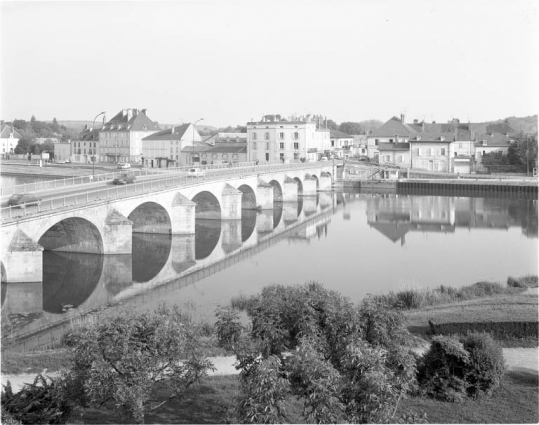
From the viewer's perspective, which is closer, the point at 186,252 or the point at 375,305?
the point at 375,305

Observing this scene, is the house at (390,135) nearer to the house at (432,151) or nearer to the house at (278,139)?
the house at (432,151)

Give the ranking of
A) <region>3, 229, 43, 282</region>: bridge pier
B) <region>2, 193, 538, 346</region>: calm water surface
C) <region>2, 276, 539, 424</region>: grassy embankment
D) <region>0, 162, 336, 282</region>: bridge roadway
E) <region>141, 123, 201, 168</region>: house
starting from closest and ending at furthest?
<region>2, 276, 539, 424</region>: grassy embankment → <region>2, 193, 538, 346</region>: calm water surface → <region>3, 229, 43, 282</region>: bridge pier → <region>0, 162, 336, 282</region>: bridge roadway → <region>141, 123, 201, 168</region>: house

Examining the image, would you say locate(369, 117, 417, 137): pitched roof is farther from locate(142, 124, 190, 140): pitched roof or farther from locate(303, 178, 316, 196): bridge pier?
locate(142, 124, 190, 140): pitched roof

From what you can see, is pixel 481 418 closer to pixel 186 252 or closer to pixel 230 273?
pixel 230 273

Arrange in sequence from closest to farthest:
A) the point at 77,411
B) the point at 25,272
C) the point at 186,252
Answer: the point at 77,411 < the point at 25,272 < the point at 186,252

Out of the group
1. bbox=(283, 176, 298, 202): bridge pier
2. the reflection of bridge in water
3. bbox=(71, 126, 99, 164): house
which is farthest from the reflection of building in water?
bbox=(71, 126, 99, 164): house

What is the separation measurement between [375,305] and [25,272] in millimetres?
18119

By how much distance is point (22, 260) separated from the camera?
27594 mm

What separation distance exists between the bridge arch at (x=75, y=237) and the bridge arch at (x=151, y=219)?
7.02m

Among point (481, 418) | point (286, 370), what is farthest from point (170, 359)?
point (481, 418)

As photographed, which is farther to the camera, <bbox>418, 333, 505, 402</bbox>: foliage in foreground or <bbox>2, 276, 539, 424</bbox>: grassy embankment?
<bbox>418, 333, 505, 402</bbox>: foliage in foreground

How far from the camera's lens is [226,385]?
14.5 m

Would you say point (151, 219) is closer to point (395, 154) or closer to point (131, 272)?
point (131, 272)

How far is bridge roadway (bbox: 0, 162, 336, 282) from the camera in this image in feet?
90.7
